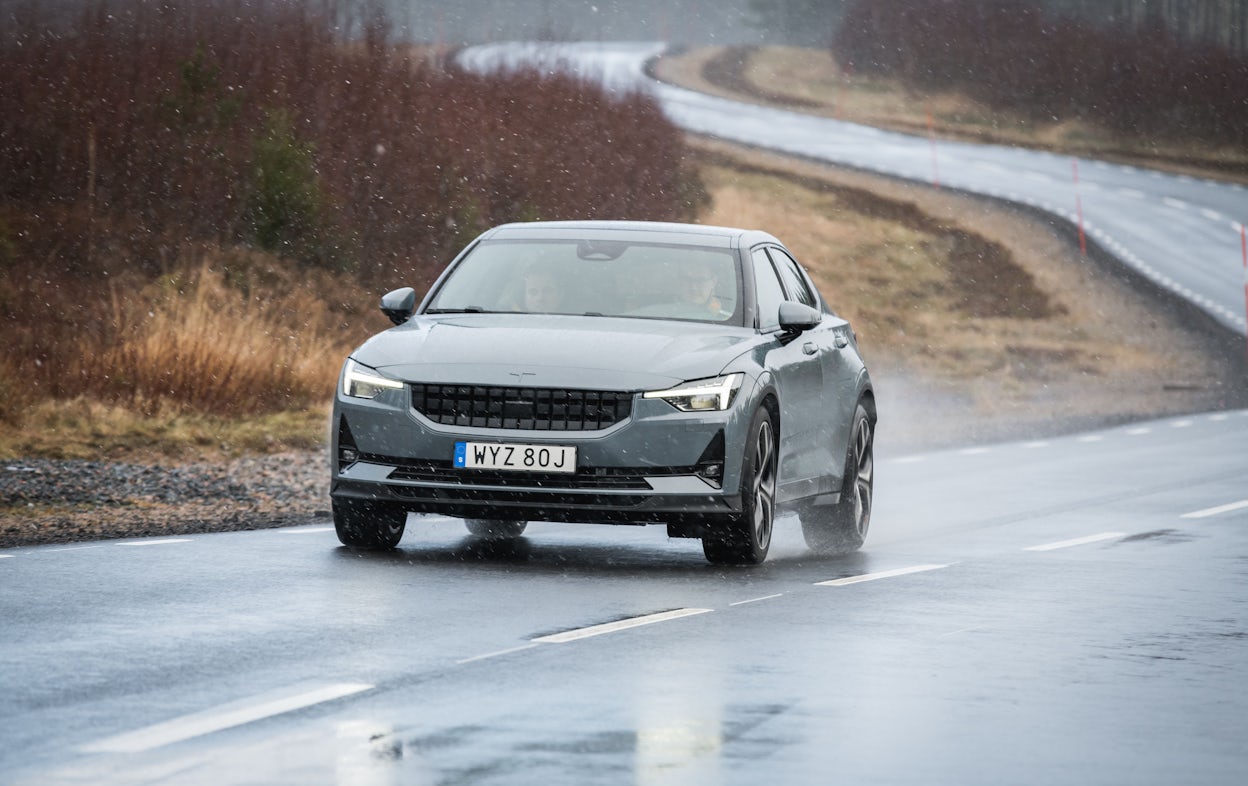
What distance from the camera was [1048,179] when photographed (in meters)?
62.0

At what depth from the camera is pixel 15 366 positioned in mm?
23016

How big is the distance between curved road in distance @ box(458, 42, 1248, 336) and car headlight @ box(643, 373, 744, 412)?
974 inches

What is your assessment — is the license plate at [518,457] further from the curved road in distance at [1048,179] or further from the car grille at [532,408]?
the curved road in distance at [1048,179]

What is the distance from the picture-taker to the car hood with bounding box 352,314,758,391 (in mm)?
12219

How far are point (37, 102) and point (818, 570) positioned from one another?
17875 mm

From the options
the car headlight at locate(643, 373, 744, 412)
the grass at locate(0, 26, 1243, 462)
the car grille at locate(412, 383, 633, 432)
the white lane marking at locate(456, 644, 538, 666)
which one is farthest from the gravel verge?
the white lane marking at locate(456, 644, 538, 666)

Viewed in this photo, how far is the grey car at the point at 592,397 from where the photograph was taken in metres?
12.2

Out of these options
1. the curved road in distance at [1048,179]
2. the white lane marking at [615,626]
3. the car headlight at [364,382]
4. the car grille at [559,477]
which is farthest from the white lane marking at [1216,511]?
the curved road in distance at [1048,179]

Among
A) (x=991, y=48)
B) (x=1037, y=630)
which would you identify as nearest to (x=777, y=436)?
(x=1037, y=630)

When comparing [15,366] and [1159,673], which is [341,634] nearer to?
[1159,673]

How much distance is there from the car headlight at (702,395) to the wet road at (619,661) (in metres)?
0.83

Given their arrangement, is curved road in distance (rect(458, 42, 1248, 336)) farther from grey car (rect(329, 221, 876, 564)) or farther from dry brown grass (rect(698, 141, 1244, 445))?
grey car (rect(329, 221, 876, 564))

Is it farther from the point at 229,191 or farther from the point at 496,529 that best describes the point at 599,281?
the point at 229,191

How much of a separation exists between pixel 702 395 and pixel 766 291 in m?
1.74
